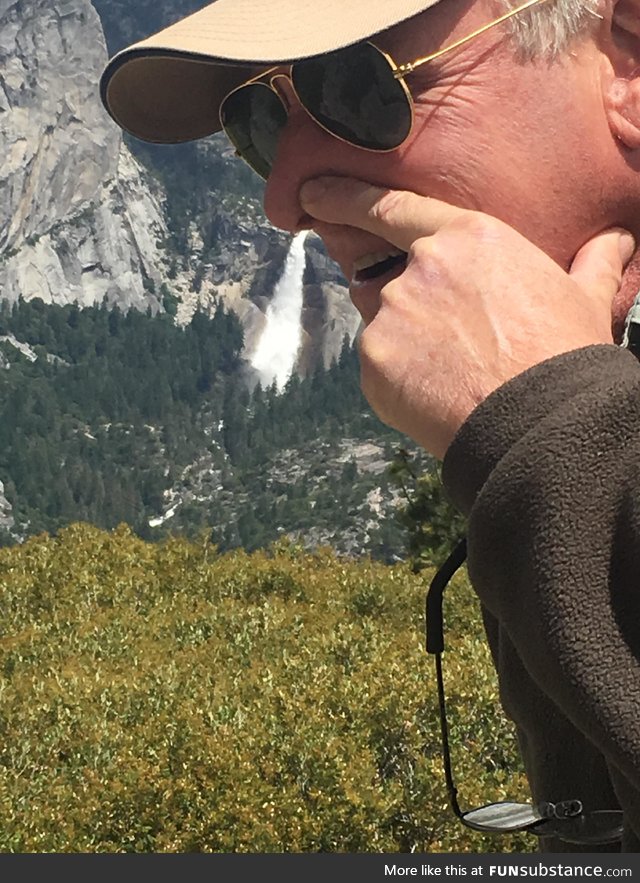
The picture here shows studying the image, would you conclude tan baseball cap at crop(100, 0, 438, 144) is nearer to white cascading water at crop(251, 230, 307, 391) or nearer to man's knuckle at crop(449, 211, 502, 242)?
man's knuckle at crop(449, 211, 502, 242)

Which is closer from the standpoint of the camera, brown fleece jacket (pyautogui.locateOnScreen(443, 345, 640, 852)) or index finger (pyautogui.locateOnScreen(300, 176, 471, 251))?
brown fleece jacket (pyautogui.locateOnScreen(443, 345, 640, 852))

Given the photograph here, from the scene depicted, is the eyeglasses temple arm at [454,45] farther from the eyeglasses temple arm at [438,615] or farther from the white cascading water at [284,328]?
the white cascading water at [284,328]

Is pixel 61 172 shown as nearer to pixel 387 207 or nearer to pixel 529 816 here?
pixel 387 207

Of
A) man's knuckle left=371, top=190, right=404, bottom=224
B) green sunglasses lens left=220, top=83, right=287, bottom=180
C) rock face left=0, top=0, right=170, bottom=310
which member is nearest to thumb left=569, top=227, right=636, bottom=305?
man's knuckle left=371, top=190, right=404, bottom=224

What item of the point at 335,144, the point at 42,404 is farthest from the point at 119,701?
the point at 42,404

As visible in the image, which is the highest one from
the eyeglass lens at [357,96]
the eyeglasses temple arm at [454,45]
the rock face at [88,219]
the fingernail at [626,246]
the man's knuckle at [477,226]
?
the eyeglasses temple arm at [454,45]

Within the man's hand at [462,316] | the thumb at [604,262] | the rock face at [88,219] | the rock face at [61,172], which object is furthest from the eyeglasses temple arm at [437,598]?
the rock face at [61,172]
